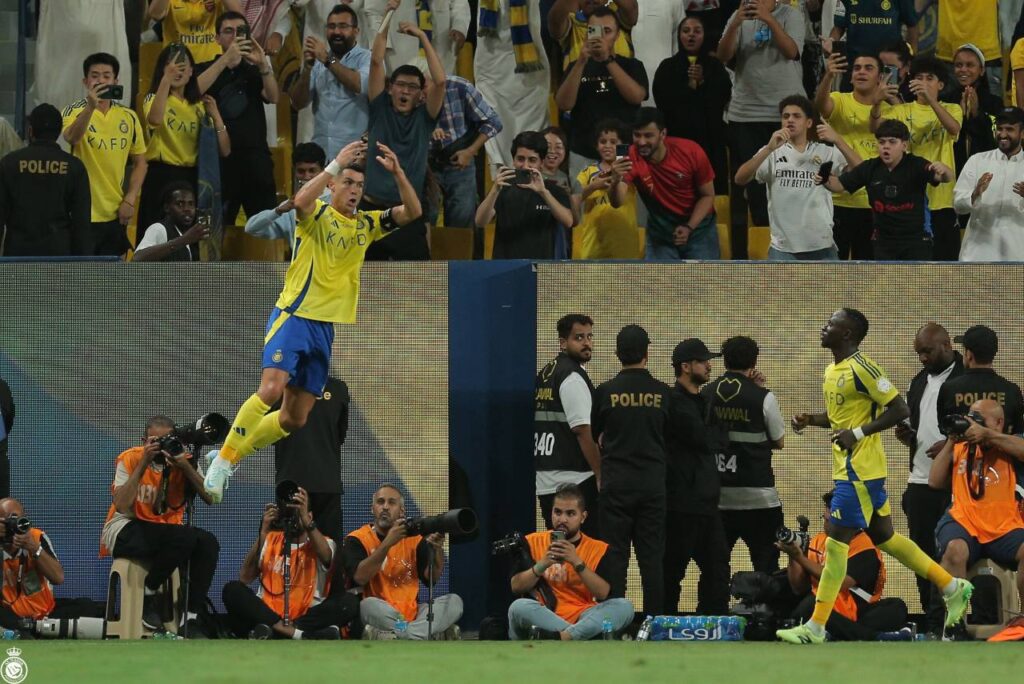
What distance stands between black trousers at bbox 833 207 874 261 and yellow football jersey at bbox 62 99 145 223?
226 inches

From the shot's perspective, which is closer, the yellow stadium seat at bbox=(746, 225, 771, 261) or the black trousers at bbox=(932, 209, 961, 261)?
the black trousers at bbox=(932, 209, 961, 261)

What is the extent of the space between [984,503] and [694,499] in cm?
186

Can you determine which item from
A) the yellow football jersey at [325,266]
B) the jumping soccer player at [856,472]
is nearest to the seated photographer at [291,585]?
the yellow football jersey at [325,266]

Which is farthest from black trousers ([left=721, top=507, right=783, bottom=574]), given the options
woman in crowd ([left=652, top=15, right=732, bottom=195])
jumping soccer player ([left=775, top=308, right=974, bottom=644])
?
woman in crowd ([left=652, top=15, right=732, bottom=195])

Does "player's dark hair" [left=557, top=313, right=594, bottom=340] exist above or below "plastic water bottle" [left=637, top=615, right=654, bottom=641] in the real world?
above

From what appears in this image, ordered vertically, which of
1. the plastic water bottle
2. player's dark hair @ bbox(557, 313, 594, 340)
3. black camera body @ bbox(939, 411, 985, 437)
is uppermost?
player's dark hair @ bbox(557, 313, 594, 340)

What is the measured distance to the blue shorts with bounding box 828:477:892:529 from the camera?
31.8ft

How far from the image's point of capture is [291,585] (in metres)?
11.2

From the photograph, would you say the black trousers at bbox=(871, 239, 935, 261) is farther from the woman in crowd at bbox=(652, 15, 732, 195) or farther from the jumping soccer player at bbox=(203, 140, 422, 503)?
the jumping soccer player at bbox=(203, 140, 422, 503)

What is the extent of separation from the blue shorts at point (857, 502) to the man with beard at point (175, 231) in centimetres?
522

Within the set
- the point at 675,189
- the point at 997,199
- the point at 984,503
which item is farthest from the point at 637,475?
Answer: the point at 997,199

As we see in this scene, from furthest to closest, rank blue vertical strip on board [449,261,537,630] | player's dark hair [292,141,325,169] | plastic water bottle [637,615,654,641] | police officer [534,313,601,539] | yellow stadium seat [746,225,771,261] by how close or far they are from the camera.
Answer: yellow stadium seat [746,225,771,261] → player's dark hair [292,141,325,169] → blue vertical strip on board [449,261,537,630] → police officer [534,313,601,539] → plastic water bottle [637,615,654,641]

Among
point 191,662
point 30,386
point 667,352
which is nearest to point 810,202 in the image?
point 667,352

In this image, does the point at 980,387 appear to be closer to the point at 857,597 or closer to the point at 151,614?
the point at 857,597
